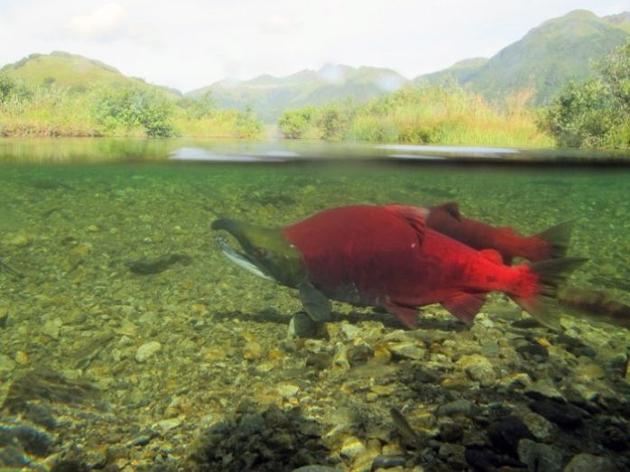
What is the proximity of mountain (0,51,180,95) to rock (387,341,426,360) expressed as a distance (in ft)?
63.4

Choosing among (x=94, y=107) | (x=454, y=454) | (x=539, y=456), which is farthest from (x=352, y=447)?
(x=94, y=107)

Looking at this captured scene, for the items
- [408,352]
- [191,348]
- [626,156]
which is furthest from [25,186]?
[626,156]

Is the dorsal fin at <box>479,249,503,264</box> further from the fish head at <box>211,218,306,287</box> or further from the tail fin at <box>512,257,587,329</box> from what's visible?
the fish head at <box>211,218,306,287</box>

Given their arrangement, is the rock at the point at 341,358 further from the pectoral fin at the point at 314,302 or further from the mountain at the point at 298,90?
the mountain at the point at 298,90

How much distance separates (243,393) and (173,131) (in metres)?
18.5

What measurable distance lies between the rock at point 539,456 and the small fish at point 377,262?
0.60m

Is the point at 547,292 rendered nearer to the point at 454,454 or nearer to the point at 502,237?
the point at 502,237

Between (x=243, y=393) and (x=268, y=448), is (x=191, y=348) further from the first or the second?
(x=268, y=448)

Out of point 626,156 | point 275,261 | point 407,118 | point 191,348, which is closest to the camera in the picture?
point 275,261

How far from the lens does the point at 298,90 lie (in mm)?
23422

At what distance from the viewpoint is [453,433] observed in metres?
1.55

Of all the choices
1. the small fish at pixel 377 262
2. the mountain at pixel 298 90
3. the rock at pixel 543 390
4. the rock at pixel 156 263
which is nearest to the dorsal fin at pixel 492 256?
the small fish at pixel 377 262

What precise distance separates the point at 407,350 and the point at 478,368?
0.32m

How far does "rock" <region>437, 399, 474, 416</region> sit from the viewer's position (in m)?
1.69
